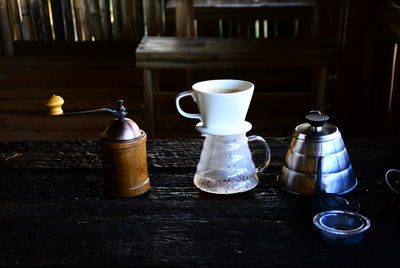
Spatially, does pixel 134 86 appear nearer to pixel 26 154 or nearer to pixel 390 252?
pixel 26 154

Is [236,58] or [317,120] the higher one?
[317,120]

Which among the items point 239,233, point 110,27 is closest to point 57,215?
point 239,233

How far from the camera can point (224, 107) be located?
1.06 m

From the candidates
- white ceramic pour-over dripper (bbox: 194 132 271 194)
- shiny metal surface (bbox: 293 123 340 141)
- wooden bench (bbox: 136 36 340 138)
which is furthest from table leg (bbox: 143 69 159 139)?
shiny metal surface (bbox: 293 123 340 141)

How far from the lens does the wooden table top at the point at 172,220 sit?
0.93 metres

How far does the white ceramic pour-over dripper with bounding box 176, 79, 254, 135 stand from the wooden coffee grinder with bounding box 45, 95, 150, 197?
0.14m

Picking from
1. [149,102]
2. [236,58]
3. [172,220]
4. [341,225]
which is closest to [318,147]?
[341,225]

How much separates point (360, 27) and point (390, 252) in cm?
196

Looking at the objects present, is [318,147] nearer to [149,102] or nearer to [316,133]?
[316,133]

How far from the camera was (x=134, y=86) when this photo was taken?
13.1 feet

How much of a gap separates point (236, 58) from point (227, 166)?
1.68 metres

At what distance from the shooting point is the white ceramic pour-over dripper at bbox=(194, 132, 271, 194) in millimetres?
1156

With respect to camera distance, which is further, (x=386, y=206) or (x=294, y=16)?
(x=294, y=16)

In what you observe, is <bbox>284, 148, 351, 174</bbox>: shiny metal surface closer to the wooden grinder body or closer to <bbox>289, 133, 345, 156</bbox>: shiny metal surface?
<bbox>289, 133, 345, 156</bbox>: shiny metal surface
